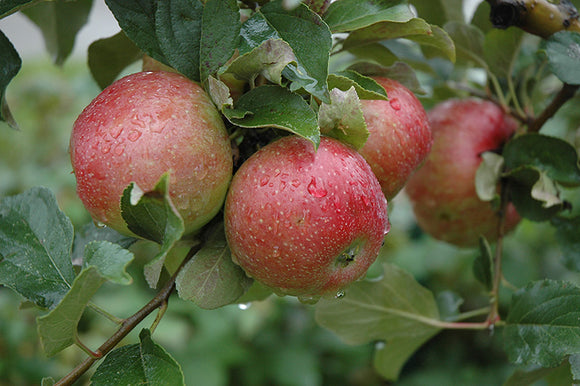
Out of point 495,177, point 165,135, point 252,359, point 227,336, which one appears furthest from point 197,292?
Result: point 252,359

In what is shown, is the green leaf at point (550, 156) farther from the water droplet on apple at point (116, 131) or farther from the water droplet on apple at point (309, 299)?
the water droplet on apple at point (116, 131)

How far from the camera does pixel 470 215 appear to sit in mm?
827

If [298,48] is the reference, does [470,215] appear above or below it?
below

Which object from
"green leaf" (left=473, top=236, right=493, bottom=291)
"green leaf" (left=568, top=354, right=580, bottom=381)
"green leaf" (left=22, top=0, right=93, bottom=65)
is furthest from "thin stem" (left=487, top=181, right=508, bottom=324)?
"green leaf" (left=22, top=0, right=93, bottom=65)

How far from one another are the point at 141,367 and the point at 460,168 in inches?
20.2

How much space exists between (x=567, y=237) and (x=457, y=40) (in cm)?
29

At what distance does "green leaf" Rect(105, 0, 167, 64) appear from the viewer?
490 millimetres

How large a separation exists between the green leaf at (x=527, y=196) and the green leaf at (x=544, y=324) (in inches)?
4.1

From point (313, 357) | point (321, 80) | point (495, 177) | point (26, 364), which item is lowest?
point (313, 357)

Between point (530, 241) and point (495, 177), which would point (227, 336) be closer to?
point (530, 241)

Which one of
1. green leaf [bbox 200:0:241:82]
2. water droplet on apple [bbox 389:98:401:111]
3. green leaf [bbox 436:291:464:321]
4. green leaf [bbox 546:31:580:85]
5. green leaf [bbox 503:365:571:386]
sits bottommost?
green leaf [bbox 436:291:464:321]

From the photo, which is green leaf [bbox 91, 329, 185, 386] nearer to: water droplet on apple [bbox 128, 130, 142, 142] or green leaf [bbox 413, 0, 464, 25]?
water droplet on apple [bbox 128, 130, 142, 142]

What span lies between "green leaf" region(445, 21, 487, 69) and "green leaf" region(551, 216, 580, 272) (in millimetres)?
232

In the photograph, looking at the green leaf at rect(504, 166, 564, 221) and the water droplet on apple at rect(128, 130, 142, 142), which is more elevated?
the water droplet on apple at rect(128, 130, 142, 142)
